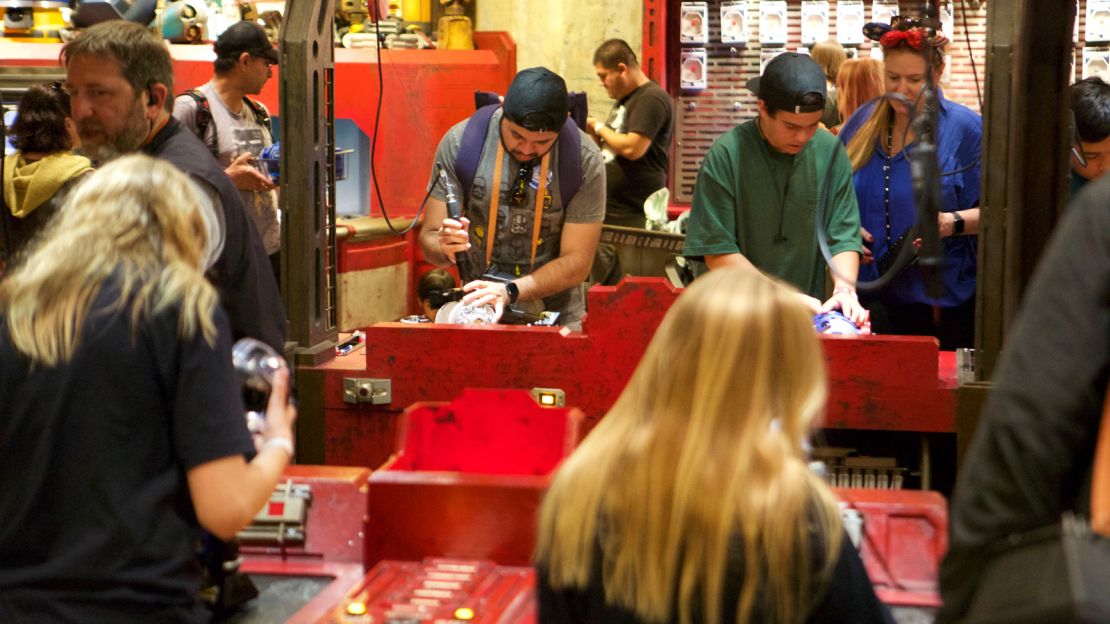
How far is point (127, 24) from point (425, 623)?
5.79ft

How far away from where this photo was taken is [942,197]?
15.1 feet

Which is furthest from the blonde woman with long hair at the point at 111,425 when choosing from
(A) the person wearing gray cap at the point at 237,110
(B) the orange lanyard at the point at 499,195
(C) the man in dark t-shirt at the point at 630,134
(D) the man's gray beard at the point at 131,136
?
(C) the man in dark t-shirt at the point at 630,134

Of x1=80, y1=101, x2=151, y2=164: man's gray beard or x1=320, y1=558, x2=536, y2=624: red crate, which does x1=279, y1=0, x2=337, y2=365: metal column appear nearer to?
x1=80, y1=101, x2=151, y2=164: man's gray beard

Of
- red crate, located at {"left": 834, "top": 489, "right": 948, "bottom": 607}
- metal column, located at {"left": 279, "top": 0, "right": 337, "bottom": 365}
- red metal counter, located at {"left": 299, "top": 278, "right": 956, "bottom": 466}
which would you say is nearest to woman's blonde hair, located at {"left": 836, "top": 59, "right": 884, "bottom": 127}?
red metal counter, located at {"left": 299, "top": 278, "right": 956, "bottom": 466}

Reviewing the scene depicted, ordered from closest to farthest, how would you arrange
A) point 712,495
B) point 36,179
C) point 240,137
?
1. point 712,495
2. point 36,179
3. point 240,137

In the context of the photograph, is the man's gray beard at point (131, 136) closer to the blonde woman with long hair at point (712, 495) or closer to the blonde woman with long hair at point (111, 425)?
the blonde woman with long hair at point (111, 425)

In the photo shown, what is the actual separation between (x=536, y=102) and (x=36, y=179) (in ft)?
7.37

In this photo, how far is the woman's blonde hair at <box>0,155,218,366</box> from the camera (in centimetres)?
216

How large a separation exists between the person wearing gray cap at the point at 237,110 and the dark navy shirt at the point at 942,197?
2508 millimetres

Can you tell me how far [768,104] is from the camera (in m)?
4.25

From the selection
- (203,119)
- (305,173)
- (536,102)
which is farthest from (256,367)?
(203,119)

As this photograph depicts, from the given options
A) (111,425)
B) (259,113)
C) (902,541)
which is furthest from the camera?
(259,113)

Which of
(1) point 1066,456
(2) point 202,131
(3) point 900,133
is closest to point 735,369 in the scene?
(1) point 1066,456

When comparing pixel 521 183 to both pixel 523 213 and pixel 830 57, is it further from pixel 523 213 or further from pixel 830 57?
pixel 830 57
